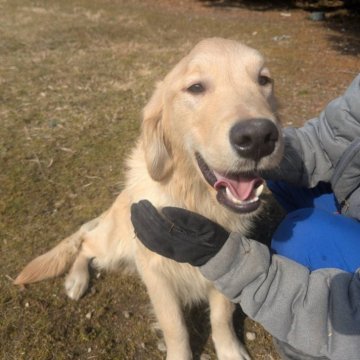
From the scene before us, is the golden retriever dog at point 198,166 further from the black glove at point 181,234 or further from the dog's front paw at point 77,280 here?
the black glove at point 181,234

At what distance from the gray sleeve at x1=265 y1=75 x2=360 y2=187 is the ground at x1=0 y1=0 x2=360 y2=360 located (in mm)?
1066

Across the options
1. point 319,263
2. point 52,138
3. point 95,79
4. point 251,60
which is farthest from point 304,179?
point 95,79

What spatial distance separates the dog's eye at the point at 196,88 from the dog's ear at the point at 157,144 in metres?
0.24

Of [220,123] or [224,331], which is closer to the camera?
[220,123]

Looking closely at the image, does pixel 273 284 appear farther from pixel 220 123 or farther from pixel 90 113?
pixel 90 113

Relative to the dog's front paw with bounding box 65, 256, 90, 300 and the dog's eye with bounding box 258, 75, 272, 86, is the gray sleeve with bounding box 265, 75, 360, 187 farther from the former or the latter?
the dog's front paw with bounding box 65, 256, 90, 300

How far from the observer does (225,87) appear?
2.13 meters

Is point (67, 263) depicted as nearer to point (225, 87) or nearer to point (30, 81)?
point (225, 87)

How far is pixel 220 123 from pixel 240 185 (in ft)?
1.26

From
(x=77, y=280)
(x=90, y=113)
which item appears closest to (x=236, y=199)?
(x=77, y=280)

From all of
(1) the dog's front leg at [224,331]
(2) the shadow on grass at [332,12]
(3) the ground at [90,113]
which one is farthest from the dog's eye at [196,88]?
(2) the shadow on grass at [332,12]

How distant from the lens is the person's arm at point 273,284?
1.85 metres

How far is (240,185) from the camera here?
2119 millimetres

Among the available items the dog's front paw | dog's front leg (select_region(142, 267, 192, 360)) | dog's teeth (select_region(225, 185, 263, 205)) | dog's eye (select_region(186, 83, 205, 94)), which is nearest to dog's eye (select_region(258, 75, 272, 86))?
dog's eye (select_region(186, 83, 205, 94))
